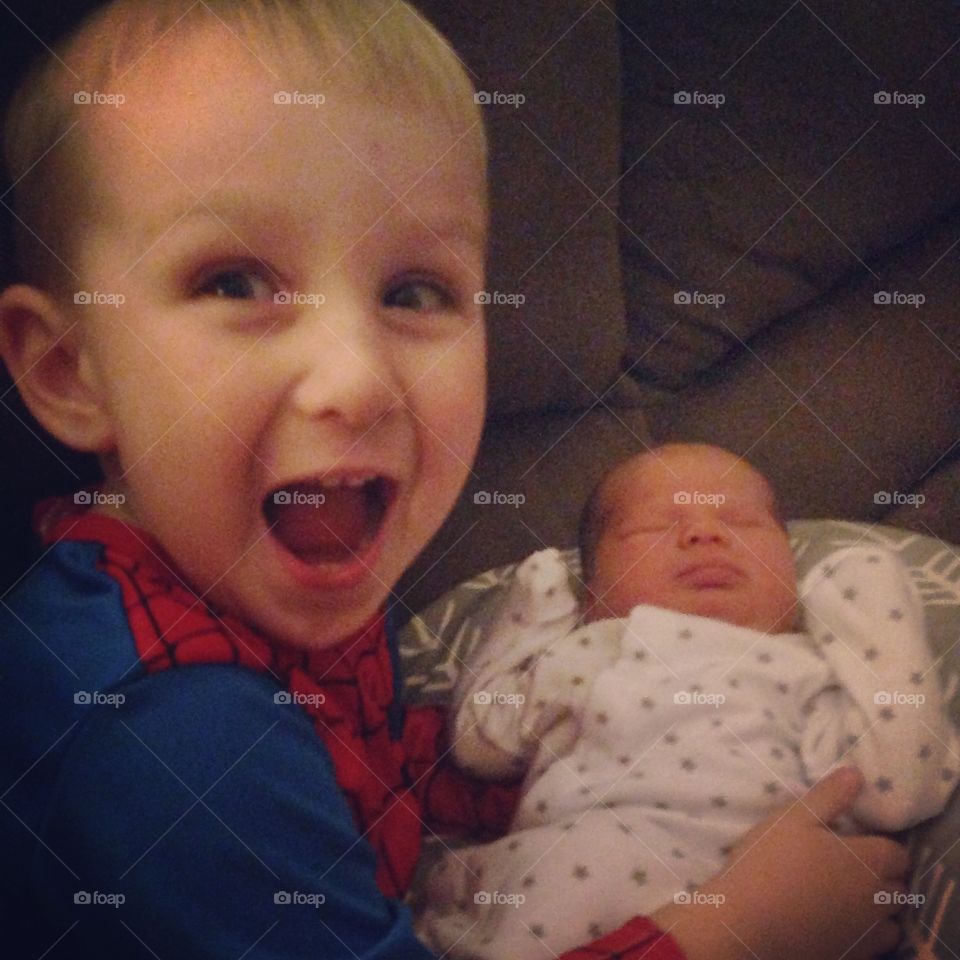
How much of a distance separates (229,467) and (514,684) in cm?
23

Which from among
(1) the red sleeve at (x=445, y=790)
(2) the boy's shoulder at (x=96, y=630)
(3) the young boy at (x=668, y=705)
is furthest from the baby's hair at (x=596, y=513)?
(2) the boy's shoulder at (x=96, y=630)

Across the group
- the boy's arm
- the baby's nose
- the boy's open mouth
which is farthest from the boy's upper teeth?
the baby's nose

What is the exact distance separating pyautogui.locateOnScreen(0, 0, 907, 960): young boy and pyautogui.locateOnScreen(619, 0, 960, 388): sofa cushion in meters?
0.21

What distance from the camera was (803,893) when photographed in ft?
1.65

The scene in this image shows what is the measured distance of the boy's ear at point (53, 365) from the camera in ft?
1.60

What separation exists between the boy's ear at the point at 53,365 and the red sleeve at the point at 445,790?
258 mm

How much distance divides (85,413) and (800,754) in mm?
432

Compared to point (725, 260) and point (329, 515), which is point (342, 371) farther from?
point (725, 260)

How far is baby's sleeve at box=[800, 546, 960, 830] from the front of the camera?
1.75 feet

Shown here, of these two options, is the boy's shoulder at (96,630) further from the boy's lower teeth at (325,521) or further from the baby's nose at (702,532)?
the baby's nose at (702,532)

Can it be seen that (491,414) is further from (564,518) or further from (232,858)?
(232,858)

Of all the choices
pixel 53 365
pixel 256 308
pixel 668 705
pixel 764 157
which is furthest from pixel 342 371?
pixel 764 157

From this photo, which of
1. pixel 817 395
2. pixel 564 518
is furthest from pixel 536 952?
pixel 817 395

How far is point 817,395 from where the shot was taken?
71cm
